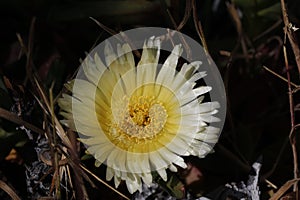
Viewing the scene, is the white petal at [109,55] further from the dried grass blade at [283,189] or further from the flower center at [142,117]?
the dried grass blade at [283,189]

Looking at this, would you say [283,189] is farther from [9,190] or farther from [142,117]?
[9,190]

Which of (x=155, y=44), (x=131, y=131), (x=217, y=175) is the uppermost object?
(x=155, y=44)

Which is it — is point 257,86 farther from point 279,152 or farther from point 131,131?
point 131,131

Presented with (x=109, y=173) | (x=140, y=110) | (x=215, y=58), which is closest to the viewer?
(x=109, y=173)

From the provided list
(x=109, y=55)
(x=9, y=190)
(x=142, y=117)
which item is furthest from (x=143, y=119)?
(x=9, y=190)

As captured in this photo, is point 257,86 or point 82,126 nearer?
point 82,126

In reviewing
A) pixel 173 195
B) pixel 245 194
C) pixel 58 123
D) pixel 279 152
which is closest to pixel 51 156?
pixel 58 123

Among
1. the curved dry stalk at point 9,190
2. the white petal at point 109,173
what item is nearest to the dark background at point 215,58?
the curved dry stalk at point 9,190

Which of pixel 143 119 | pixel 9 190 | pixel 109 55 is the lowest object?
pixel 9 190
